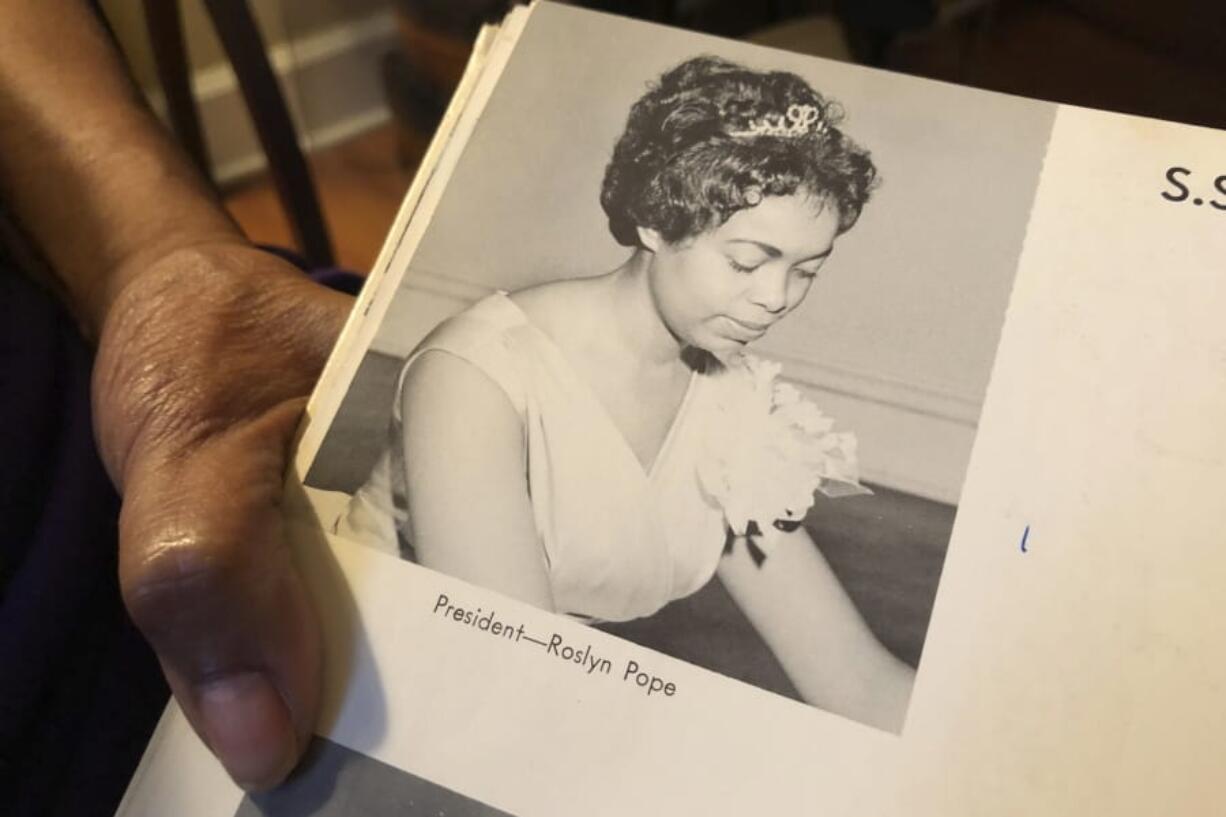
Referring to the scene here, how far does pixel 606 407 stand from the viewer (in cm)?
37

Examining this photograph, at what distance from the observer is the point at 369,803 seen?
13.9 inches

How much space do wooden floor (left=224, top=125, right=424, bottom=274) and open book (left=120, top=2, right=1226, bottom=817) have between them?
82cm

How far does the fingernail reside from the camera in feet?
1.14

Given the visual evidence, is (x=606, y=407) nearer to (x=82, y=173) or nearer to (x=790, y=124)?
(x=790, y=124)

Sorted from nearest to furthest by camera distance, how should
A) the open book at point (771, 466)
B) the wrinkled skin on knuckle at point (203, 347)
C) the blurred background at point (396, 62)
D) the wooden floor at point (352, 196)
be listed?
the open book at point (771, 466), the wrinkled skin on knuckle at point (203, 347), the blurred background at point (396, 62), the wooden floor at point (352, 196)

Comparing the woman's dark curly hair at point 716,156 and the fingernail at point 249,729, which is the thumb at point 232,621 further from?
the woman's dark curly hair at point 716,156

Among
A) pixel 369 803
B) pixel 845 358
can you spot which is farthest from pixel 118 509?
pixel 845 358

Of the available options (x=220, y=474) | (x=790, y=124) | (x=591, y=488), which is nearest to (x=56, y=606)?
(x=220, y=474)

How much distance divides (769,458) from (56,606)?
270mm

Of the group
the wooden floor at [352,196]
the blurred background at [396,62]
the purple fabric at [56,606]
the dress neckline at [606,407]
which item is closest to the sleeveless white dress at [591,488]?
the dress neckline at [606,407]

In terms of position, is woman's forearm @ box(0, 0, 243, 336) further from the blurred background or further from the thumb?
the thumb

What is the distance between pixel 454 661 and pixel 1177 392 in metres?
0.23

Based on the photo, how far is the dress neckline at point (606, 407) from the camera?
0.36m

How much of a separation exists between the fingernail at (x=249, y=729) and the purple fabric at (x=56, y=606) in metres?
0.10
